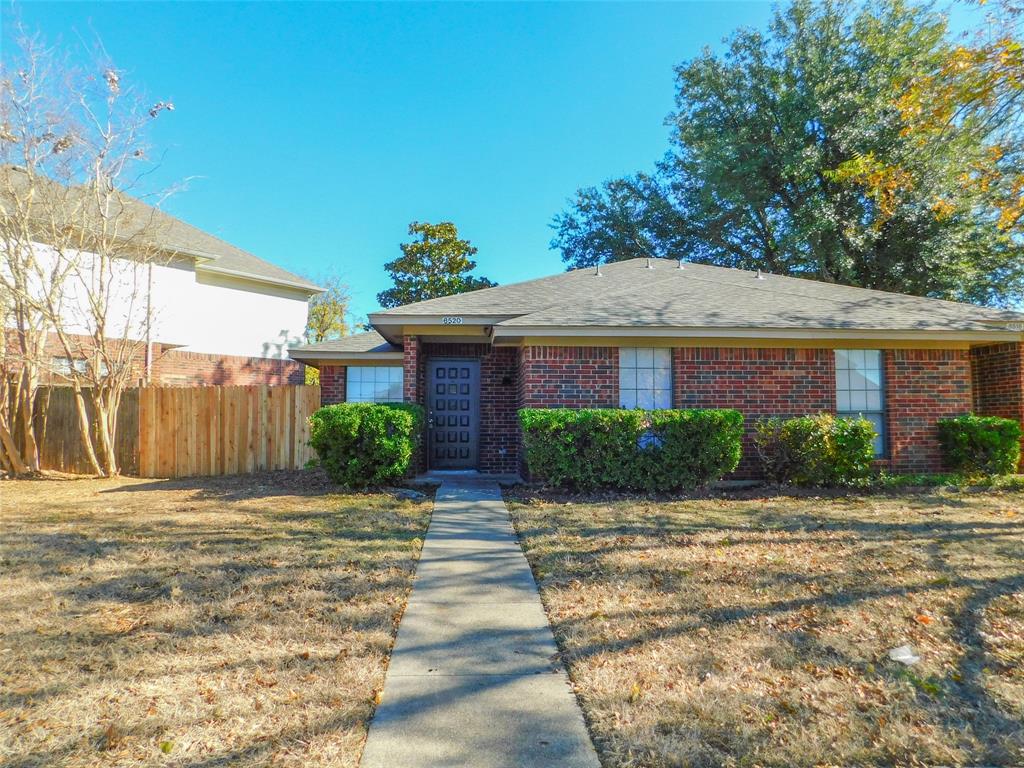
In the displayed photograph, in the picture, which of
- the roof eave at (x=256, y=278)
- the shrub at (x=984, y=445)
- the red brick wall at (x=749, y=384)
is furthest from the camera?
the roof eave at (x=256, y=278)

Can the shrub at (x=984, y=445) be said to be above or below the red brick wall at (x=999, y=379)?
below

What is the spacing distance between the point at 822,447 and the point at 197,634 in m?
8.42

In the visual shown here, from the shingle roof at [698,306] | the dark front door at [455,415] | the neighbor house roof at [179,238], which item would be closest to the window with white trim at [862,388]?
the shingle roof at [698,306]

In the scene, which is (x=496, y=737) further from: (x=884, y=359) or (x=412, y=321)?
(x=884, y=359)

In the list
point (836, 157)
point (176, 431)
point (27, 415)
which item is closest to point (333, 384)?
point (176, 431)

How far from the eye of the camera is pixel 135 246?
12.4 meters

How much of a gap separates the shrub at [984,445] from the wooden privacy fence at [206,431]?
1290 cm

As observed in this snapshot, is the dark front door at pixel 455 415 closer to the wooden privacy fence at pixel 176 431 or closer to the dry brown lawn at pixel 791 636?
the wooden privacy fence at pixel 176 431

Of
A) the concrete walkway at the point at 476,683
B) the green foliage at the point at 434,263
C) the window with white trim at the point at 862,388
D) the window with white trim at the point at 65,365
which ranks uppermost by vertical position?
the green foliage at the point at 434,263

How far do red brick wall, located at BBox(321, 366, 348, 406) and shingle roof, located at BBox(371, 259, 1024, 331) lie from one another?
309cm

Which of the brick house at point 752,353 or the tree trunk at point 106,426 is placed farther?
the tree trunk at point 106,426

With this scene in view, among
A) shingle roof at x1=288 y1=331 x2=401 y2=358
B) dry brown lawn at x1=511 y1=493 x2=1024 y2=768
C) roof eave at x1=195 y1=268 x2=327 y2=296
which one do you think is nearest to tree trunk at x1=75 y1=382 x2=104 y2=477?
shingle roof at x1=288 y1=331 x2=401 y2=358

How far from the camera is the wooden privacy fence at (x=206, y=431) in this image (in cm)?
1223

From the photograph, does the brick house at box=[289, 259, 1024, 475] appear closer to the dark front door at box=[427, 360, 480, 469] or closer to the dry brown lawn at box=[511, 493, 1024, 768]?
the dark front door at box=[427, 360, 480, 469]
